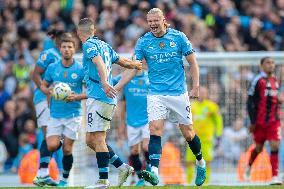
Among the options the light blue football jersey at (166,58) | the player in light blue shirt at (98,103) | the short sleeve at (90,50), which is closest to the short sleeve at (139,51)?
the light blue football jersey at (166,58)

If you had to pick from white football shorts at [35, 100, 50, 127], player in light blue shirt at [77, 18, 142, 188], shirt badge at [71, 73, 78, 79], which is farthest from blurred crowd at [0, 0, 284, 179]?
player in light blue shirt at [77, 18, 142, 188]

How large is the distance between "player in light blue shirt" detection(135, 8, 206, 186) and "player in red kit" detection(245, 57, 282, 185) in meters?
3.73

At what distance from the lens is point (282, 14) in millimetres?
28484

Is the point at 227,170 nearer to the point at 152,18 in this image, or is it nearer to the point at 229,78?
the point at 229,78

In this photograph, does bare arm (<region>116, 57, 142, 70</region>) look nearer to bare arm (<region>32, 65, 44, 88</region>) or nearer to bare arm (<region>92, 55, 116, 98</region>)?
bare arm (<region>92, 55, 116, 98</region>)

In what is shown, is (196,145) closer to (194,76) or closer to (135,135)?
(194,76)

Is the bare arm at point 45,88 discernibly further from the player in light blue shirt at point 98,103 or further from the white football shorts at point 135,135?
the player in light blue shirt at point 98,103

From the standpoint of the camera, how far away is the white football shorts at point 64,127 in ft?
61.7

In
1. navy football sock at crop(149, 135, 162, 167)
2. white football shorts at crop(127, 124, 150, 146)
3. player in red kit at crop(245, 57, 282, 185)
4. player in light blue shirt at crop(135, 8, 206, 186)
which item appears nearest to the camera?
navy football sock at crop(149, 135, 162, 167)

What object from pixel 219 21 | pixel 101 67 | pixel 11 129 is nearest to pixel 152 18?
pixel 101 67

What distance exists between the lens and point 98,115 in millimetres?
16078

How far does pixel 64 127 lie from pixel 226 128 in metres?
4.99

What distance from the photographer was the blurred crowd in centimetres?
2603

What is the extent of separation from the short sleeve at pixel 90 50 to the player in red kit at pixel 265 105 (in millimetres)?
5512
